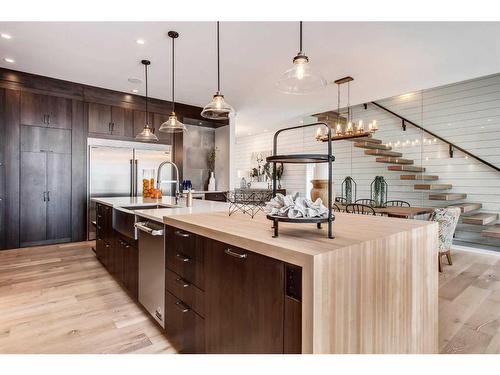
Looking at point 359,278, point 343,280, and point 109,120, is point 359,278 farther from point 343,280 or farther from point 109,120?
point 109,120

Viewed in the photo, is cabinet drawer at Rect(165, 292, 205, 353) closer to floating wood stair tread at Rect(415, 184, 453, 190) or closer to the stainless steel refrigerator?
the stainless steel refrigerator

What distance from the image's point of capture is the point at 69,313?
2320 mm

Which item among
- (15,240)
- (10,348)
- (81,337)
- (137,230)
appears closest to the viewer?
(10,348)

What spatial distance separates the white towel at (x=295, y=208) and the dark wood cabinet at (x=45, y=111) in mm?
Answer: 4909

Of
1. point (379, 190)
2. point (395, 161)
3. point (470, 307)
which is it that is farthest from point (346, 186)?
point (470, 307)

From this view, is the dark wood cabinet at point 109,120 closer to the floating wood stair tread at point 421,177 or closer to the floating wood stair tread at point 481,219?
the floating wood stair tread at point 421,177

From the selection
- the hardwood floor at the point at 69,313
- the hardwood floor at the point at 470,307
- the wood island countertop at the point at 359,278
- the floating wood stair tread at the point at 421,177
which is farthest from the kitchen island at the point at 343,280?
the floating wood stair tread at the point at 421,177

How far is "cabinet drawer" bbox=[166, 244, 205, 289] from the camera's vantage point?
4.98 feet

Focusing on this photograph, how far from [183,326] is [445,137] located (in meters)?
5.73
